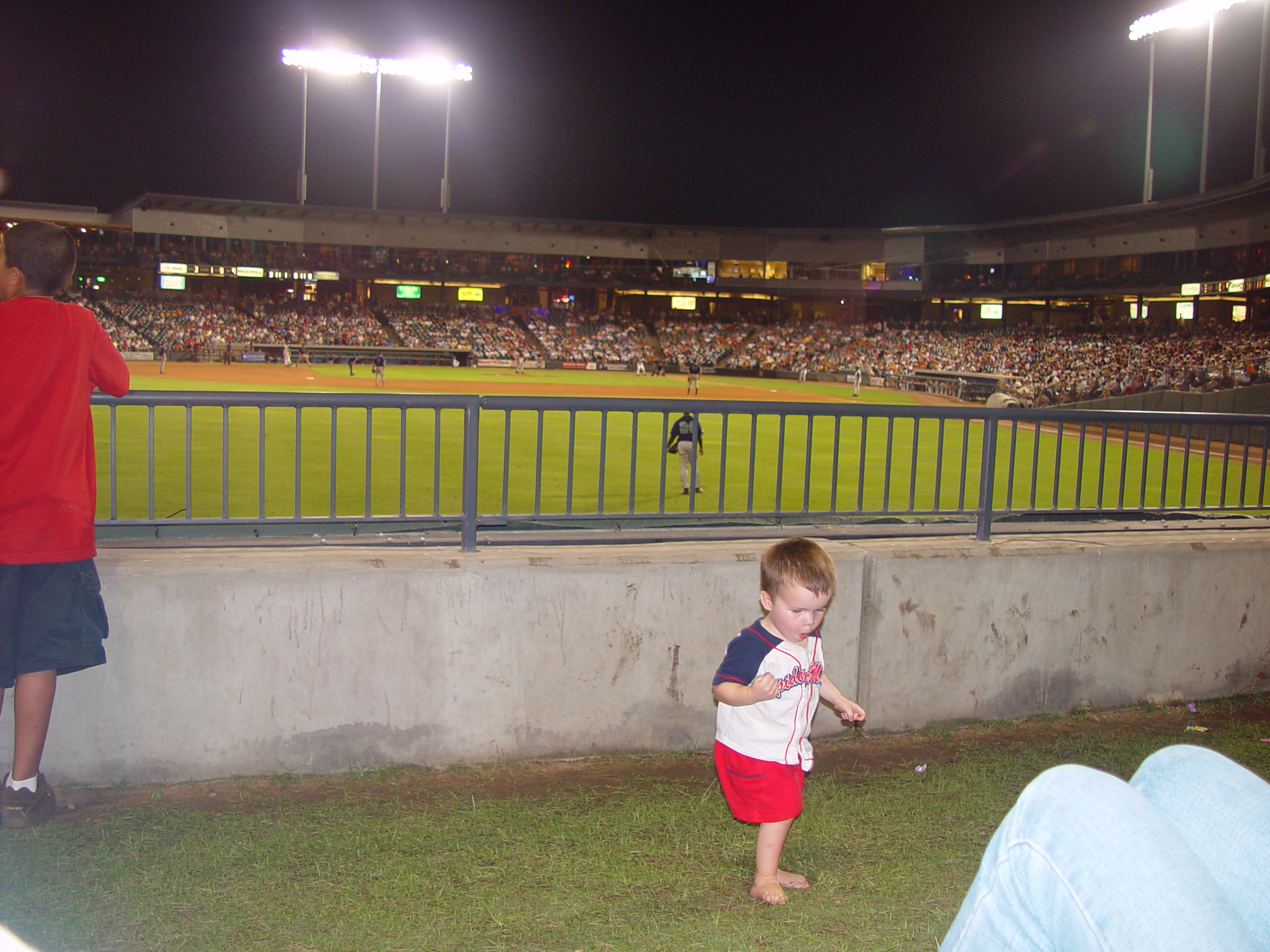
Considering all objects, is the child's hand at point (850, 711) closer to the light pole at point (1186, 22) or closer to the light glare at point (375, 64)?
the light pole at point (1186, 22)

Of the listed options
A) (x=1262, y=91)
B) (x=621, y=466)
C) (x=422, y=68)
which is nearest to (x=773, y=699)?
(x=621, y=466)

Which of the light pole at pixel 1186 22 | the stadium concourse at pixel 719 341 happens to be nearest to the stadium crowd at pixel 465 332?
the stadium concourse at pixel 719 341

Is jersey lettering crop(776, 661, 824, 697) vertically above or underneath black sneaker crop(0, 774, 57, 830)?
above

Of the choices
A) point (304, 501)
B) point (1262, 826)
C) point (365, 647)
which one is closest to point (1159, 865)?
point (1262, 826)

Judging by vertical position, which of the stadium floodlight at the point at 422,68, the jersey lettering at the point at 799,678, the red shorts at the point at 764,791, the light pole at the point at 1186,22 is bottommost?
the red shorts at the point at 764,791

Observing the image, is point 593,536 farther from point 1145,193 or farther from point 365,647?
point 1145,193

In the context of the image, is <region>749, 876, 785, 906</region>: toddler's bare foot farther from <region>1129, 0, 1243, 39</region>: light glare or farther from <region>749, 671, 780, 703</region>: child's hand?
<region>1129, 0, 1243, 39</region>: light glare

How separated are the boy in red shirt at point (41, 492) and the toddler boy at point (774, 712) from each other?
254cm

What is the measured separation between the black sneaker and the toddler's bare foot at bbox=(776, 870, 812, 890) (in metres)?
2.95

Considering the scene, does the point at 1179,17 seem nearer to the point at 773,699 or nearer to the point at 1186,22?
the point at 1186,22

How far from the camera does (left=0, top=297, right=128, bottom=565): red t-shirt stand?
3668mm

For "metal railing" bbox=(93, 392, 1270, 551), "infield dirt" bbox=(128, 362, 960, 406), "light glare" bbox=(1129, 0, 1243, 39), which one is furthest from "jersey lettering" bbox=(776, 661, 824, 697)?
"light glare" bbox=(1129, 0, 1243, 39)

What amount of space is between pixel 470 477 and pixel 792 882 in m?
2.48

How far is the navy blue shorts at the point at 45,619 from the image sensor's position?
3707mm
